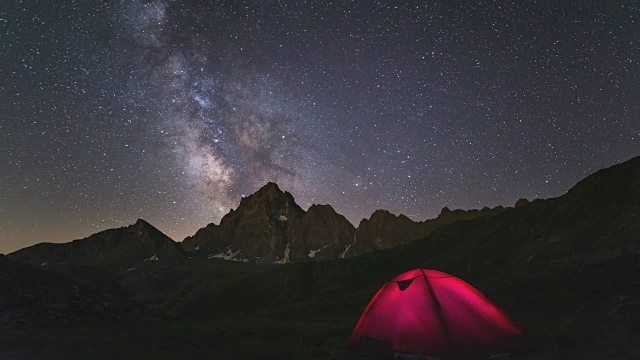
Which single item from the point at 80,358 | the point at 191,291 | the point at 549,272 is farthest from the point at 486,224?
the point at 80,358

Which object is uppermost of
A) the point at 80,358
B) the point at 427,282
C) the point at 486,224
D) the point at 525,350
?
the point at 486,224

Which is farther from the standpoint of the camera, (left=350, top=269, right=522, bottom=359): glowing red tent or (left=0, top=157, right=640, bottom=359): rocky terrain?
(left=0, top=157, right=640, bottom=359): rocky terrain

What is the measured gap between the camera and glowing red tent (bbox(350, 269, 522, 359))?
15.5 metres

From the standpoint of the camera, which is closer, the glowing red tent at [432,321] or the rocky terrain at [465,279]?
the glowing red tent at [432,321]

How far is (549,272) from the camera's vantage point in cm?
5472

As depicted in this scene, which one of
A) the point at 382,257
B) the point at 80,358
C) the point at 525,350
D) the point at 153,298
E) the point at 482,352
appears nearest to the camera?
the point at 482,352

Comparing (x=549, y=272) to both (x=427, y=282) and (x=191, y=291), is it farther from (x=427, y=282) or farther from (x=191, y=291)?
(x=191, y=291)

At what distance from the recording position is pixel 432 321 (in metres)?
16.1

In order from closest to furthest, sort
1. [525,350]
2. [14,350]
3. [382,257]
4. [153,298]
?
1. [525,350]
2. [14,350]
3. [382,257]
4. [153,298]

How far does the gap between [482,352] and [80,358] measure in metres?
18.2

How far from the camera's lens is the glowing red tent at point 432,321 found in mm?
15523

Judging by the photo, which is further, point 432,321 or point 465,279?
point 465,279

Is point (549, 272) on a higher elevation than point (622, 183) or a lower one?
lower

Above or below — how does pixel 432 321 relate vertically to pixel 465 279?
above
